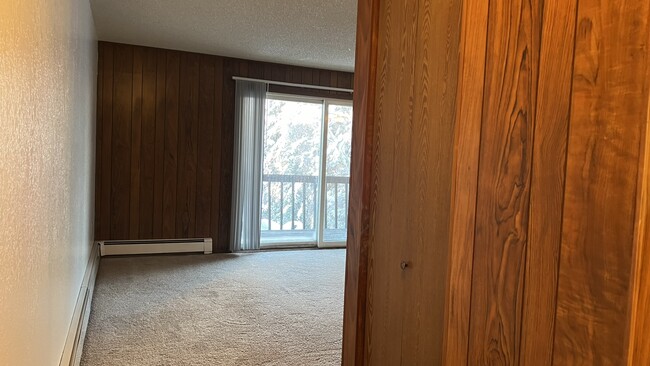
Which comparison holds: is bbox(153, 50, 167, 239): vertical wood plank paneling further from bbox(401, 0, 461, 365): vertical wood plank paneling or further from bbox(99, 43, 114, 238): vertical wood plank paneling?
bbox(401, 0, 461, 365): vertical wood plank paneling

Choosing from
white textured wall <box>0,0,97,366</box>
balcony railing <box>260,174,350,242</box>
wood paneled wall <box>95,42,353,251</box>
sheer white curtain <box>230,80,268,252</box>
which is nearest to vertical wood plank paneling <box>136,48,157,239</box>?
wood paneled wall <box>95,42,353,251</box>

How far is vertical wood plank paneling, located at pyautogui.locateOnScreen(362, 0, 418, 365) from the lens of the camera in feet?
4.27

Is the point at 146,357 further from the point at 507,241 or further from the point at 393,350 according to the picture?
the point at 507,241

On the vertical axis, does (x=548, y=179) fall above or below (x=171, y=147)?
below

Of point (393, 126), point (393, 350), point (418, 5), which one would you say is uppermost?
point (418, 5)

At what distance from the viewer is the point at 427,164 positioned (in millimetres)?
1205

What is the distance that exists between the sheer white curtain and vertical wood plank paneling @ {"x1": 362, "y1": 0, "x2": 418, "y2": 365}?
379cm

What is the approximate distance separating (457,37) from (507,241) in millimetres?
514

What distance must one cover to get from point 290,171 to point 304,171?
7.1 inches

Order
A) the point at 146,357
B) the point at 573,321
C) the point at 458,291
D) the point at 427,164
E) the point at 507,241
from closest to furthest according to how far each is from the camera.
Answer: the point at 573,321
the point at 507,241
the point at 458,291
the point at 427,164
the point at 146,357

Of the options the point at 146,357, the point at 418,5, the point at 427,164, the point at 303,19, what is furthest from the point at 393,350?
the point at 303,19

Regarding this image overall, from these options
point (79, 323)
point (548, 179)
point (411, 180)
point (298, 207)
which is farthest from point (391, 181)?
point (298, 207)

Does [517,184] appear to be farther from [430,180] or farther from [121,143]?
[121,143]

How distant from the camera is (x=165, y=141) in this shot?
4871 millimetres
